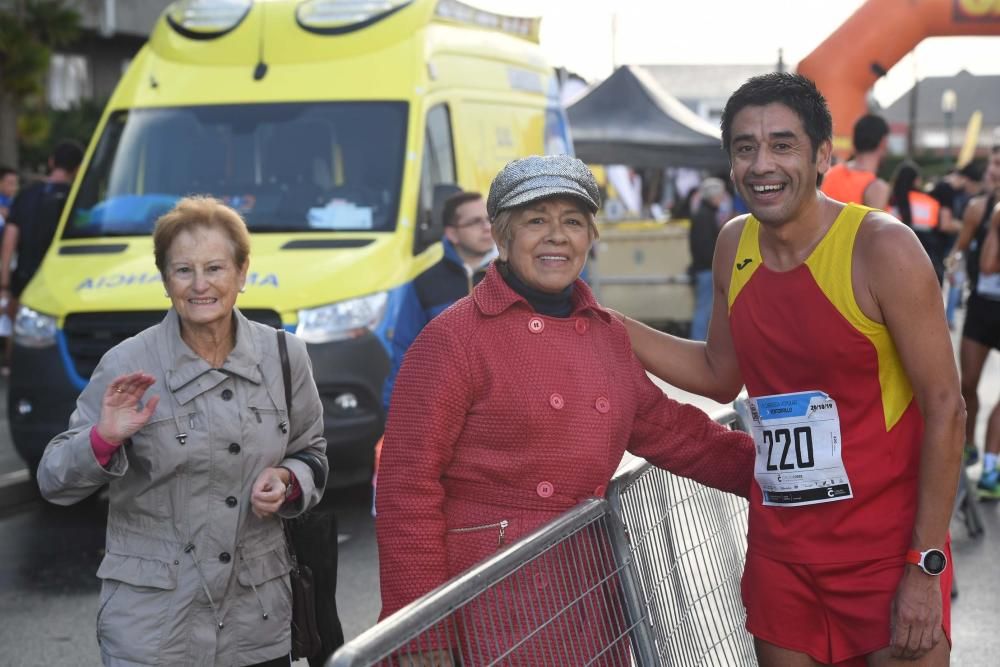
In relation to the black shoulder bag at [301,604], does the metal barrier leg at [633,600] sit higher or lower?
higher

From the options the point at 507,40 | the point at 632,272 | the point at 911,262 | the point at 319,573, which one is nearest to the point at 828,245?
the point at 911,262

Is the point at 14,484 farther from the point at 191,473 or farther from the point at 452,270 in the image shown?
the point at 191,473

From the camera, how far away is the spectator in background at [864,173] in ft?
27.7

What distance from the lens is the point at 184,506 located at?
133 inches

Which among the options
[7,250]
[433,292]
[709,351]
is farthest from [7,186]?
[709,351]

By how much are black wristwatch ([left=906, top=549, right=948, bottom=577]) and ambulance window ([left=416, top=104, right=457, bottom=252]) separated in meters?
5.65

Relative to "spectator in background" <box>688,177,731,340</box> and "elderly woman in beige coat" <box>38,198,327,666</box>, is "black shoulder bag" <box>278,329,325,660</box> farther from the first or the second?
"spectator in background" <box>688,177,731,340</box>

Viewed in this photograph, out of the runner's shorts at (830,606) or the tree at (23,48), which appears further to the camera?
the tree at (23,48)

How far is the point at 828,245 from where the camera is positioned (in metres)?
3.06

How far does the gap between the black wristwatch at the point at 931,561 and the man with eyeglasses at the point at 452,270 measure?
12.5 feet

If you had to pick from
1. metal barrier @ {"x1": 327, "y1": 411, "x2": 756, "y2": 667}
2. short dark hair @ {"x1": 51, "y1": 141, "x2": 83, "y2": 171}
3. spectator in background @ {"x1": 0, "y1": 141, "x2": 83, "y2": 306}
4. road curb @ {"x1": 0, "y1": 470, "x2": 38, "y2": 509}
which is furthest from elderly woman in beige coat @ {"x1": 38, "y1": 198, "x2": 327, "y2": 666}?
short dark hair @ {"x1": 51, "y1": 141, "x2": 83, "y2": 171}

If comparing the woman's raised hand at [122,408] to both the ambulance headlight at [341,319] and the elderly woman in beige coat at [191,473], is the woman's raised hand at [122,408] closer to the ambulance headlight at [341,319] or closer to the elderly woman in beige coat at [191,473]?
the elderly woman in beige coat at [191,473]

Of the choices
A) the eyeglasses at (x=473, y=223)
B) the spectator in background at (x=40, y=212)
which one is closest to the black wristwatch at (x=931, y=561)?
the eyeglasses at (x=473, y=223)

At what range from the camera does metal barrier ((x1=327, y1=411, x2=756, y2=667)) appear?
235 centimetres
